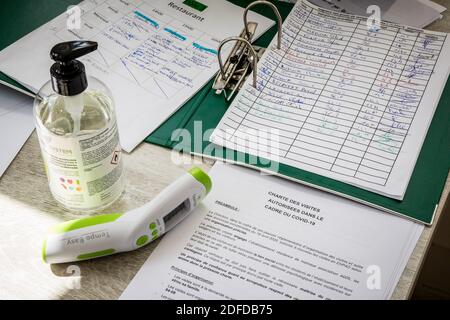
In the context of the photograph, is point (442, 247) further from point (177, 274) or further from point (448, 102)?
point (177, 274)

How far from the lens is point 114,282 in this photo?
615mm

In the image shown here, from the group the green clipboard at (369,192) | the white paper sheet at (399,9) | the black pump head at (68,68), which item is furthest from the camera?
the white paper sheet at (399,9)

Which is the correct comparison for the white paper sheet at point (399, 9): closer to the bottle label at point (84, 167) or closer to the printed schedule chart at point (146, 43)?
the printed schedule chart at point (146, 43)

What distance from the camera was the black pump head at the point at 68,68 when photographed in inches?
22.1

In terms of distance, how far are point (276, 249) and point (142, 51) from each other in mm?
412

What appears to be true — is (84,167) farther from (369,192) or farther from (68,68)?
(369,192)

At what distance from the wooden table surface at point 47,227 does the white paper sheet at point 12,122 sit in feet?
0.04

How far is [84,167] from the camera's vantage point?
0.62 m

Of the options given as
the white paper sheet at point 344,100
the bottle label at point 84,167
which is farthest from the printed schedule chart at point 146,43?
the bottle label at point 84,167

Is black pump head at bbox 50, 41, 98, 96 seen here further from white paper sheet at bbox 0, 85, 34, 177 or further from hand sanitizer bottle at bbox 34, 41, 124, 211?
white paper sheet at bbox 0, 85, 34, 177

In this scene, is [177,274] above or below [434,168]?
below

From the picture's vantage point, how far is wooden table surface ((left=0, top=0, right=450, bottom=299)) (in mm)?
608
